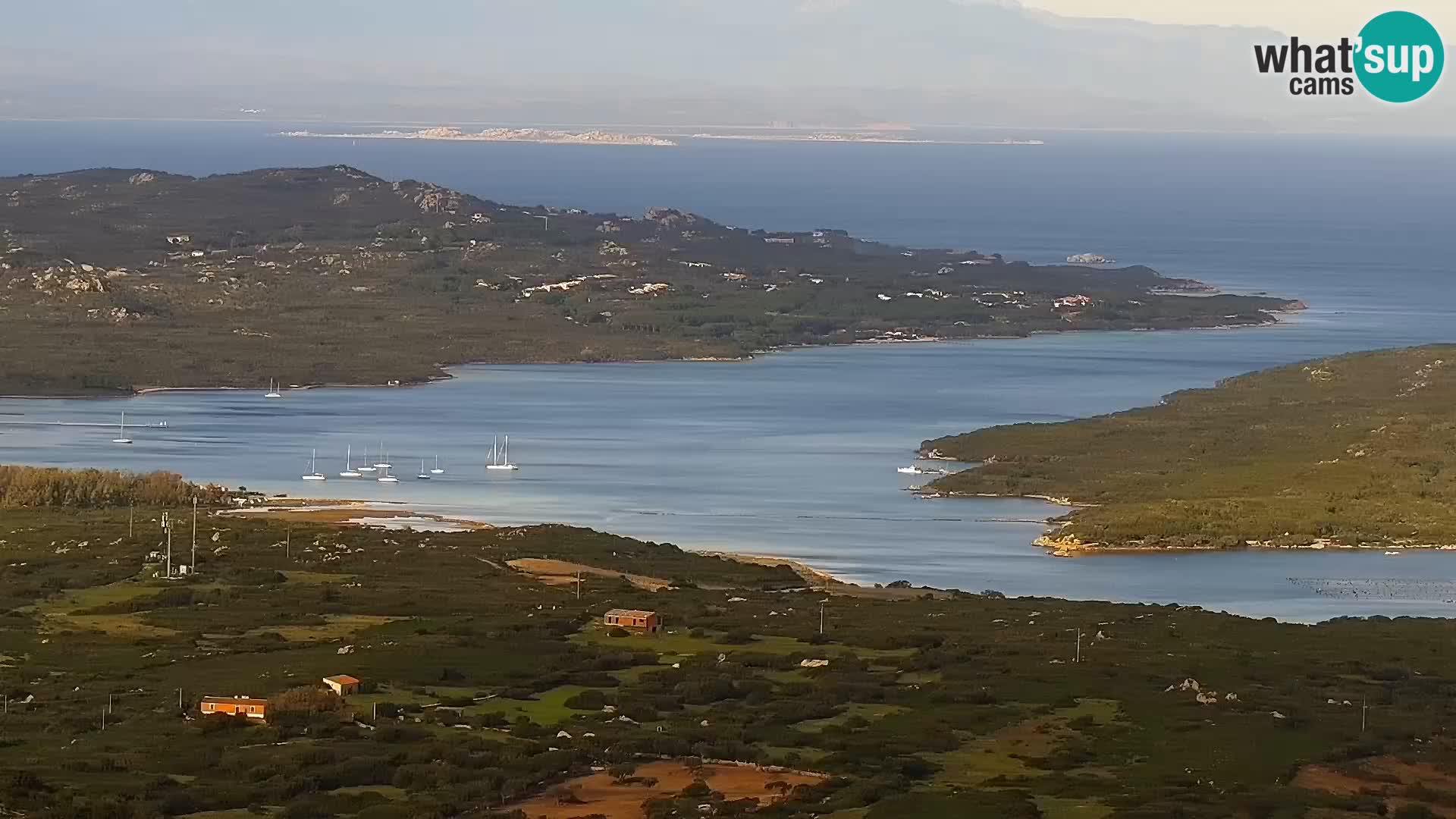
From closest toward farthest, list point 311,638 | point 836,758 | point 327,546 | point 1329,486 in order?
point 836,758
point 311,638
point 327,546
point 1329,486

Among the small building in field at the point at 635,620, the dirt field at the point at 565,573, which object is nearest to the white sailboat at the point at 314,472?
the dirt field at the point at 565,573

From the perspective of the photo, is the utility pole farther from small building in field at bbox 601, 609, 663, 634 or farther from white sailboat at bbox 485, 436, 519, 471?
white sailboat at bbox 485, 436, 519, 471

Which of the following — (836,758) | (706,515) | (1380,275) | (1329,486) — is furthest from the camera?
(1380,275)

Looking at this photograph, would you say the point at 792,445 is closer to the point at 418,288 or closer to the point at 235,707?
the point at 235,707

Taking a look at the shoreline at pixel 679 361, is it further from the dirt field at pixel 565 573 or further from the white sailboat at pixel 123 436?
the dirt field at pixel 565 573

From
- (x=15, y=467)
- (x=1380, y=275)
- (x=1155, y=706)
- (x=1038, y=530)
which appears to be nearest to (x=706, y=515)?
(x=1038, y=530)

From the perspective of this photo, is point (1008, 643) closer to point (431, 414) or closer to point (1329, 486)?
point (1329, 486)
